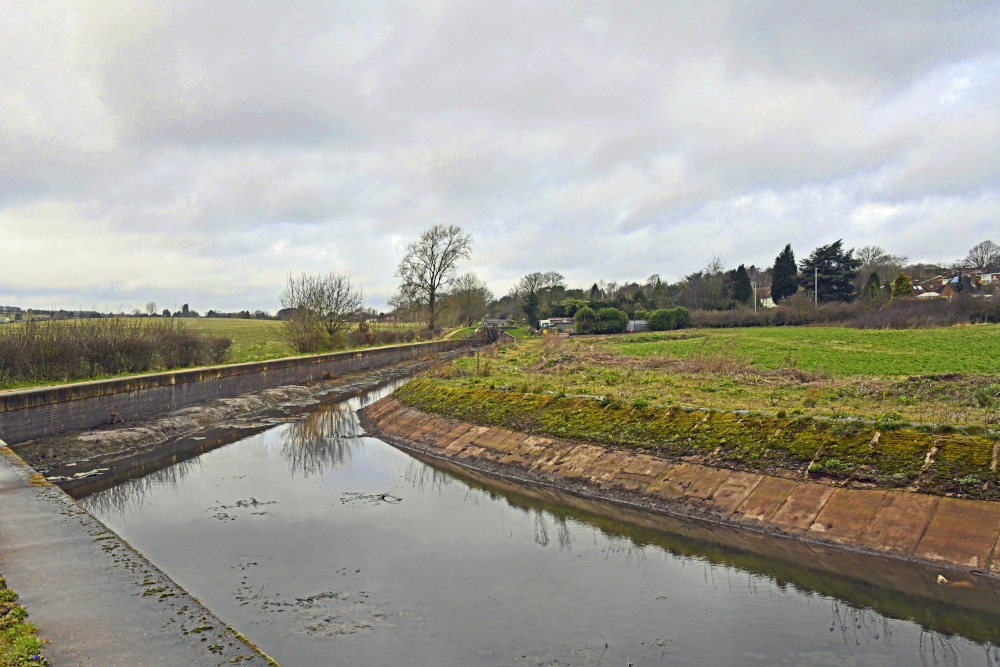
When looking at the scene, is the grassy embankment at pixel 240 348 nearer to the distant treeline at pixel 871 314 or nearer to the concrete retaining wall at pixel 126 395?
the concrete retaining wall at pixel 126 395

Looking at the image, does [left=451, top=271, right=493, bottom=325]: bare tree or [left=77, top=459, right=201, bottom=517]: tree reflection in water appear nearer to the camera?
[left=77, top=459, right=201, bottom=517]: tree reflection in water

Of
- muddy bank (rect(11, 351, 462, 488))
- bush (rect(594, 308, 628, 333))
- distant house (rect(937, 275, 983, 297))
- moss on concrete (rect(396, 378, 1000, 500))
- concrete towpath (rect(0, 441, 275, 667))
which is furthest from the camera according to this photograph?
distant house (rect(937, 275, 983, 297))

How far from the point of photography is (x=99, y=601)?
6.28m

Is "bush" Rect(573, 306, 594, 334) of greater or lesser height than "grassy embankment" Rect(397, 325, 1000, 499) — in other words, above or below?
above

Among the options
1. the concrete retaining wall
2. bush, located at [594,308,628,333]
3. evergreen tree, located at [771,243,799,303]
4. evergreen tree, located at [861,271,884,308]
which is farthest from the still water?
evergreen tree, located at [771,243,799,303]

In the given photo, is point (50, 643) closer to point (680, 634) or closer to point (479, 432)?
point (680, 634)

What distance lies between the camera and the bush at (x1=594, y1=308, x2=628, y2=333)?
60.2 metres

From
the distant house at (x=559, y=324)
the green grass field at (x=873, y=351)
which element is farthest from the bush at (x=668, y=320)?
the green grass field at (x=873, y=351)

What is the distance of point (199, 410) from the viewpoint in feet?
75.4

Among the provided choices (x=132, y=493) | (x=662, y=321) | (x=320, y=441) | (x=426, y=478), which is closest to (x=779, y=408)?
(x=426, y=478)

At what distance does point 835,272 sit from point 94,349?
7330 centimetres

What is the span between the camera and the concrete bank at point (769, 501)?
29.6ft

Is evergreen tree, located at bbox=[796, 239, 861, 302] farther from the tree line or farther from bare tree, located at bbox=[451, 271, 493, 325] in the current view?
bare tree, located at bbox=[451, 271, 493, 325]

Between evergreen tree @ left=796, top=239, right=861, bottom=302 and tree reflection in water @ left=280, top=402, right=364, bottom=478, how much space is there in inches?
2517
